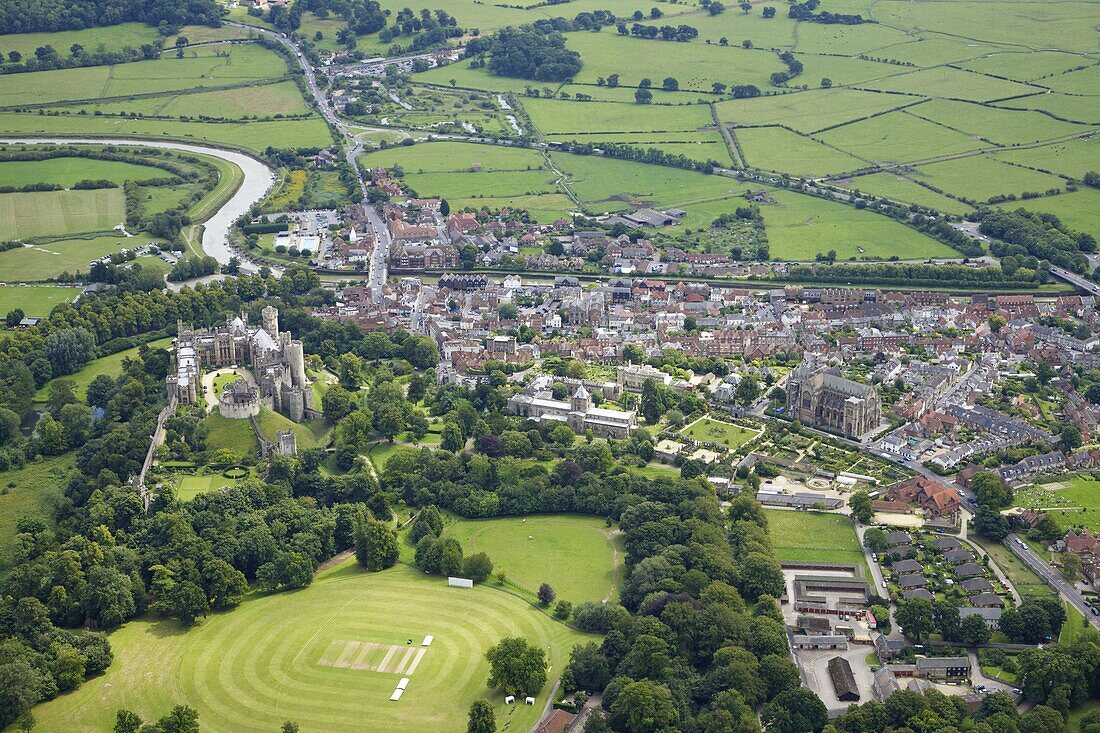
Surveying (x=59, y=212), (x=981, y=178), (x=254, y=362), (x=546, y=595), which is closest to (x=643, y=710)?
(x=546, y=595)

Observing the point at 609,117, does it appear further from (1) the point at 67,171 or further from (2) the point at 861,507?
(2) the point at 861,507

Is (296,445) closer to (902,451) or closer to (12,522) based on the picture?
(12,522)

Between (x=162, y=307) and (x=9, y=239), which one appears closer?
(x=162, y=307)

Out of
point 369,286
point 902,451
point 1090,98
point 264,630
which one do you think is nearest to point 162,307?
point 369,286

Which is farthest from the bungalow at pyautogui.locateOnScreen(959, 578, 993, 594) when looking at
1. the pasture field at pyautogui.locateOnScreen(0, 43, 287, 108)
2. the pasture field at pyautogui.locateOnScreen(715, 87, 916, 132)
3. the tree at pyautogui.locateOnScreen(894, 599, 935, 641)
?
the pasture field at pyautogui.locateOnScreen(0, 43, 287, 108)

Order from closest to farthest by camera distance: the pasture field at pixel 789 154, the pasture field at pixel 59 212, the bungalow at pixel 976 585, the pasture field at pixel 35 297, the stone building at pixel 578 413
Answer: the bungalow at pixel 976 585
the stone building at pixel 578 413
the pasture field at pixel 35 297
the pasture field at pixel 59 212
the pasture field at pixel 789 154

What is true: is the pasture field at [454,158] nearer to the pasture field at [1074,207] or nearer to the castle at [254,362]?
the pasture field at [1074,207]

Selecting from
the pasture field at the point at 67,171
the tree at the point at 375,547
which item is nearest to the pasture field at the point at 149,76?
the pasture field at the point at 67,171
